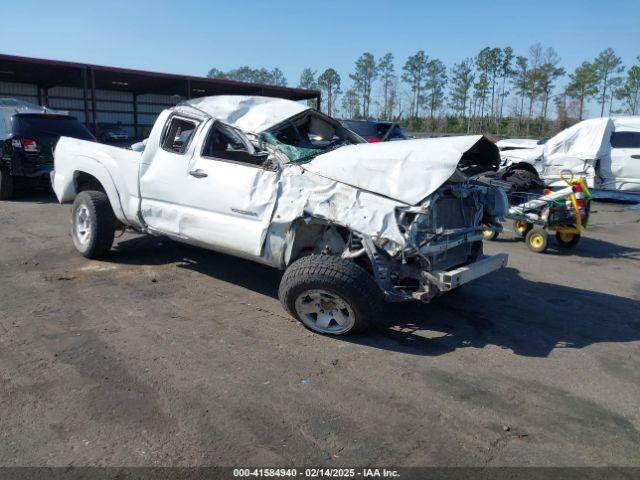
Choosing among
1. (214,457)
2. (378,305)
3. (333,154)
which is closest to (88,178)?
(333,154)

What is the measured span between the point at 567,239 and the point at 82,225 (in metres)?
7.39

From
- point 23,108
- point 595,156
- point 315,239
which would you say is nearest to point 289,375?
point 315,239

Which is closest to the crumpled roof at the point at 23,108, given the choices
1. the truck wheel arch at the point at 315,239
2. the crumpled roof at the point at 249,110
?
the crumpled roof at the point at 249,110

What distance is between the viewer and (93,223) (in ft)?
21.2

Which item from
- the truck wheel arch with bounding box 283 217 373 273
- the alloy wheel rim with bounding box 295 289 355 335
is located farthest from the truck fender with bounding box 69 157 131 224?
the alloy wheel rim with bounding box 295 289 355 335

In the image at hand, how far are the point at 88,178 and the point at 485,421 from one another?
19.6 feet

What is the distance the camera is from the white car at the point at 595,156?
13.5 m

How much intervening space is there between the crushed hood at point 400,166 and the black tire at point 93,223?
3013 millimetres

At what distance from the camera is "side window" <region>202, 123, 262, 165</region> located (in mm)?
5375

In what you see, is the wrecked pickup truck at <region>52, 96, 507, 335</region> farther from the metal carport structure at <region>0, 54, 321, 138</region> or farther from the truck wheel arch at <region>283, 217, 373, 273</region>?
the metal carport structure at <region>0, 54, 321, 138</region>

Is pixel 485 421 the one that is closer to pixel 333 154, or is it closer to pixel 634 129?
pixel 333 154

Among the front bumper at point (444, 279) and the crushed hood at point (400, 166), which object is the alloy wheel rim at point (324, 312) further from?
the crushed hood at point (400, 166)

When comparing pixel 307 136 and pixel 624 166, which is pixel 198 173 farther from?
pixel 624 166

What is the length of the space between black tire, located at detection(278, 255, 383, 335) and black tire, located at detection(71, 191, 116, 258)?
300 centimetres
